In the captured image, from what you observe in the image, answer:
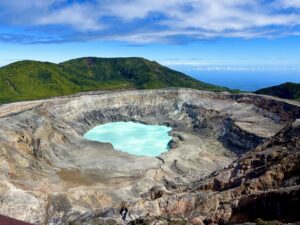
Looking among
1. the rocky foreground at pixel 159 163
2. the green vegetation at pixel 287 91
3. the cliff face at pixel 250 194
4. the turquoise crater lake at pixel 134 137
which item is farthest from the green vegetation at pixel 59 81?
the cliff face at pixel 250 194

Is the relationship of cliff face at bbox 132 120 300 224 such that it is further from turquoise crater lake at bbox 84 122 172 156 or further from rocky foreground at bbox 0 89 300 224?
turquoise crater lake at bbox 84 122 172 156

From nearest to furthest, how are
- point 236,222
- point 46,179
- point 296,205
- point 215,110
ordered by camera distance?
point 296,205, point 236,222, point 46,179, point 215,110

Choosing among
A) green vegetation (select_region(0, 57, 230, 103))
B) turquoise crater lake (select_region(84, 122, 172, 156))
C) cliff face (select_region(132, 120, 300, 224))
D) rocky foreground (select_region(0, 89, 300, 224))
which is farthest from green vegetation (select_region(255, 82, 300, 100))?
cliff face (select_region(132, 120, 300, 224))

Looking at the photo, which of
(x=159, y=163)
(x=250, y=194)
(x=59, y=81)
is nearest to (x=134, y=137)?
(x=159, y=163)

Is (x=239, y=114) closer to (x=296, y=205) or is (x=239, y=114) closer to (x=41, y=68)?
(x=296, y=205)

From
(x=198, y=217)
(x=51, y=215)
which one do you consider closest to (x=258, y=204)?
(x=198, y=217)

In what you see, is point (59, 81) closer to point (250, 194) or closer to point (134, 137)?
point (134, 137)
